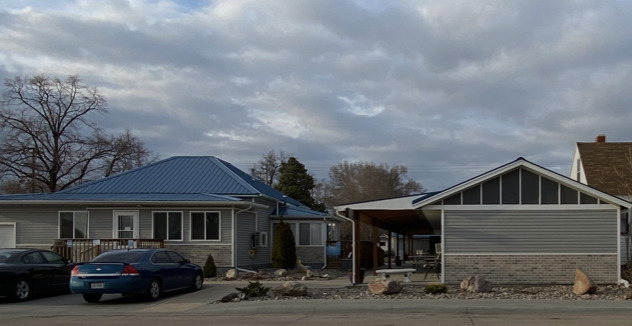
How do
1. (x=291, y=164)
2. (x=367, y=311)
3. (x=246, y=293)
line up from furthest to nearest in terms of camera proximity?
(x=291, y=164), (x=246, y=293), (x=367, y=311)

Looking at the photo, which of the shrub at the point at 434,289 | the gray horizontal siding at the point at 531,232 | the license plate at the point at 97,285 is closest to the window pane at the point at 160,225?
the license plate at the point at 97,285

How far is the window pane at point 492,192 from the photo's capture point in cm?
2125

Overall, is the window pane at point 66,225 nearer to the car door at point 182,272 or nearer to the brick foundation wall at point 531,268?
the car door at point 182,272

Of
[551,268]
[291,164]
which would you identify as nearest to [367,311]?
[551,268]

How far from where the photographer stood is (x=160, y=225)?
27.9 meters

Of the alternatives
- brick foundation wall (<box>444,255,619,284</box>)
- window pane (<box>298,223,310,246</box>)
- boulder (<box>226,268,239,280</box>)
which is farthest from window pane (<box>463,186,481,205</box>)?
window pane (<box>298,223,310,246</box>)

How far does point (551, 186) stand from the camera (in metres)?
21.1

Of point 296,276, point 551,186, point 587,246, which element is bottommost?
point 296,276

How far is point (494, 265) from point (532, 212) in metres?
2.02

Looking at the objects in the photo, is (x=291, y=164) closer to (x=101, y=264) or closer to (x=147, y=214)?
(x=147, y=214)

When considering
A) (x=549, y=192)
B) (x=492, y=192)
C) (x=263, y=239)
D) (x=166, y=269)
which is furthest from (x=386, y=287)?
(x=263, y=239)

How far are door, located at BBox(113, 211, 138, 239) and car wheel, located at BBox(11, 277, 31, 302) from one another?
9.42 meters

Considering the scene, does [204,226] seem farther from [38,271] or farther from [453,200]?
[453,200]

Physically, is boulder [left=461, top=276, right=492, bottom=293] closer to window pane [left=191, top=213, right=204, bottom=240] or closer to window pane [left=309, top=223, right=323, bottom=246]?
window pane [left=191, top=213, right=204, bottom=240]
